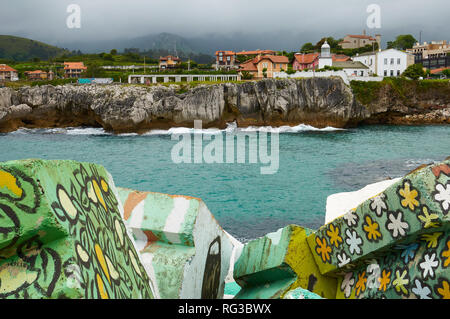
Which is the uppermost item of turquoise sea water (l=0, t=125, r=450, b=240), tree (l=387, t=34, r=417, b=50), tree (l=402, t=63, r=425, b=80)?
tree (l=387, t=34, r=417, b=50)

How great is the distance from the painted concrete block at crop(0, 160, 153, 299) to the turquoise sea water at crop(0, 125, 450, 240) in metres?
12.0

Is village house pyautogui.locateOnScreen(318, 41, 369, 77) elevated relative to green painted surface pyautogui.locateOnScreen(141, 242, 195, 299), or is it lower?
elevated

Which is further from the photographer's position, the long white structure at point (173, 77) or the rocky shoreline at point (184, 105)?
the long white structure at point (173, 77)

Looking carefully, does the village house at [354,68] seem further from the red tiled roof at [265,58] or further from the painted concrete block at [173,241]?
the painted concrete block at [173,241]

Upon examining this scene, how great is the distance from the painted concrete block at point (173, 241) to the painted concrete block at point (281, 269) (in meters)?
0.96

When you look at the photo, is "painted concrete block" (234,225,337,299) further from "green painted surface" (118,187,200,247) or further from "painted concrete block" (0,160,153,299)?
"painted concrete block" (0,160,153,299)

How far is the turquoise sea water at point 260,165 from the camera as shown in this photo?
18062 mm

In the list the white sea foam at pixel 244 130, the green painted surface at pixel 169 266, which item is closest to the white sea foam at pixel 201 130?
the white sea foam at pixel 244 130

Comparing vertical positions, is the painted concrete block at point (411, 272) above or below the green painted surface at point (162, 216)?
below

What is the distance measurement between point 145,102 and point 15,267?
48.8 metres

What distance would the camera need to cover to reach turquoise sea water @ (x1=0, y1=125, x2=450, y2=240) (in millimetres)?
18062

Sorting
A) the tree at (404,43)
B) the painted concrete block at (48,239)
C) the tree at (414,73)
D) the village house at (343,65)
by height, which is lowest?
the painted concrete block at (48,239)

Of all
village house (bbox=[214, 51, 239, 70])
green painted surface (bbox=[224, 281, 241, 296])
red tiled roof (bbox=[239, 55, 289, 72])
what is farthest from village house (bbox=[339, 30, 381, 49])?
green painted surface (bbox=[224, 281, 241, 296])
